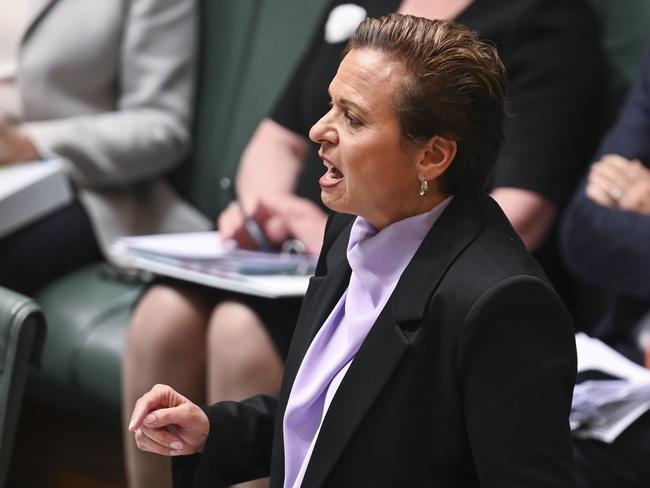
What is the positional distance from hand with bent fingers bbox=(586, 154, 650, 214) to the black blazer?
779 millimetres

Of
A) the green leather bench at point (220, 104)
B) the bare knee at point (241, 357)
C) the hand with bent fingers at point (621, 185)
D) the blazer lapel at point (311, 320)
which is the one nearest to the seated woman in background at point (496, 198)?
the bare knee at point (241, 357)

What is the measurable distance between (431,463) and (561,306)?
0.20 meters

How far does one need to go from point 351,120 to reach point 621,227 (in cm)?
84

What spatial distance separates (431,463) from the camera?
1.18m

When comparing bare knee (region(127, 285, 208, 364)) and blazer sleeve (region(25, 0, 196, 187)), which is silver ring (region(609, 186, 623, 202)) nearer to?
bare knee (region(127, 285, 208, 364))

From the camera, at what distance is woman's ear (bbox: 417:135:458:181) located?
1167 millimetres

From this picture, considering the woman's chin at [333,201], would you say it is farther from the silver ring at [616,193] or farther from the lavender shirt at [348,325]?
the silver ring at [616,193]

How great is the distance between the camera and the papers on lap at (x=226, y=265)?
76.5 inches

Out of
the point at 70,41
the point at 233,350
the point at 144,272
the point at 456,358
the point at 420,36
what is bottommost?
the point at 144,272

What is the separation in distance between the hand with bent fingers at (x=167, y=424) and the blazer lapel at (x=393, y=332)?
0.50ft

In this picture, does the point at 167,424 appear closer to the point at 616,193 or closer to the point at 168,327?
the point at 168,327

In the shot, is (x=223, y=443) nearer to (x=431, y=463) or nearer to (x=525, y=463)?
(x=431, y=463)

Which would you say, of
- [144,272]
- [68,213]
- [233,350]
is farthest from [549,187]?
[68,213]

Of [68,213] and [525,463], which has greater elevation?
[525,463]
